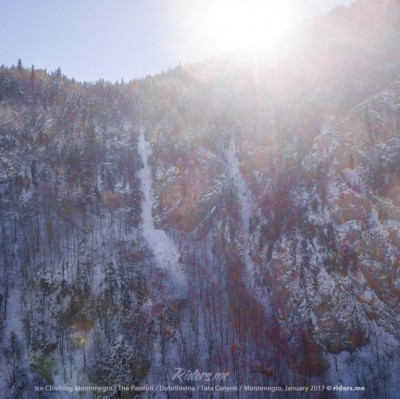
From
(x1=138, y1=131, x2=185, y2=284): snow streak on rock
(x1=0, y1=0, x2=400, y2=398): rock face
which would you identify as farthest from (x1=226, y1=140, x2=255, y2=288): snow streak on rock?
(x1=138, y1=131, x2=185, y2=284): snow streak on rock

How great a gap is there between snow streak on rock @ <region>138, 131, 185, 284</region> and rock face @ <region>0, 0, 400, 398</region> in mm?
530

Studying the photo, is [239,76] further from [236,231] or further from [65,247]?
[65,247]

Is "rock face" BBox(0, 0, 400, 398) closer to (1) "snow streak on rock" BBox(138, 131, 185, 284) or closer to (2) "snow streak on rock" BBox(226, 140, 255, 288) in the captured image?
(1) "snow streak on rock" BBox(138, 131, 185, 284)

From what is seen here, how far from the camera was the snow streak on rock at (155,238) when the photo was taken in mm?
98544

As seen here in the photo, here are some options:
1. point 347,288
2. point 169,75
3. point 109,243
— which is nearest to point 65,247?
point 109,243

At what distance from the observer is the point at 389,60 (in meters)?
129

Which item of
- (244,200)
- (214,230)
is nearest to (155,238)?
(214,230)

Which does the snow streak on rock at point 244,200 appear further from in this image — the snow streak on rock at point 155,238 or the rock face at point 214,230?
the snow streak on rock at point 155,238

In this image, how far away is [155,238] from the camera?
107 metres

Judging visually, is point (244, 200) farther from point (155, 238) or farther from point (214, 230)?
point (155, 238)

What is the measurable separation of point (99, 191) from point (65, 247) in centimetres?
2416

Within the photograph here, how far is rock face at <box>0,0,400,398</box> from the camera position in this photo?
79.1 meters

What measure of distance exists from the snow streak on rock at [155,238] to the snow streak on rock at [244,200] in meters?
18.3

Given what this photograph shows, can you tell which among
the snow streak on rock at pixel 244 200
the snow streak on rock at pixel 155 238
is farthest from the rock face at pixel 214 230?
the snow streak on rock at pixel 244 200
